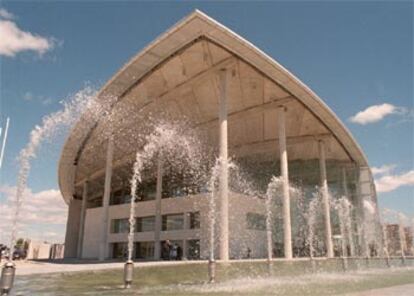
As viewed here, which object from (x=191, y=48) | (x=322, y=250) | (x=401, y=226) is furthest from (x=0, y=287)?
(x=401, y=226)

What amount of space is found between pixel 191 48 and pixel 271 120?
11.3m

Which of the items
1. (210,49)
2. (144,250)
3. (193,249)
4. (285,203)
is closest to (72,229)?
(144,250)

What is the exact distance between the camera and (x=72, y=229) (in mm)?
47938

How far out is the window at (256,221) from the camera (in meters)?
28.0

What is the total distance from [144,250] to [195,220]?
7.74 metres

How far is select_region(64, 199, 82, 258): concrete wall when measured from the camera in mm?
46688

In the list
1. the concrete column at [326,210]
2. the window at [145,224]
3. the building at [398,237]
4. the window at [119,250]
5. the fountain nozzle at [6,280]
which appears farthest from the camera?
the building at [398,237]

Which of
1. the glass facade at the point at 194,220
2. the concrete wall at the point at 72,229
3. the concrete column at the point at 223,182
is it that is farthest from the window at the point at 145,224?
the concrete wall at the point at 72,229

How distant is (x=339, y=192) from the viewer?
39750 millimetres

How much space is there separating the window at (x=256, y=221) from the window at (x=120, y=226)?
12297mm

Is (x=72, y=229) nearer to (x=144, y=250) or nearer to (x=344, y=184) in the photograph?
(x=144, y=250)

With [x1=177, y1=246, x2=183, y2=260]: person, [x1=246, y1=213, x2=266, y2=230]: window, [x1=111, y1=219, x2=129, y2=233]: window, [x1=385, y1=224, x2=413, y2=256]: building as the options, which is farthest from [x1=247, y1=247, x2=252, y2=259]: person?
[x1=385, y1=224, x2=413, y2=256]: building

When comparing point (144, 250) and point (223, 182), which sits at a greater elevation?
point (223, 182)

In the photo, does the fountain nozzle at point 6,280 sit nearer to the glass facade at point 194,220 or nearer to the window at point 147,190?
the glass facade at point 194,220
